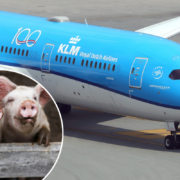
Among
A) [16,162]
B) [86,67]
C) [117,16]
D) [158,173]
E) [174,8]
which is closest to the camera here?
[16,162]

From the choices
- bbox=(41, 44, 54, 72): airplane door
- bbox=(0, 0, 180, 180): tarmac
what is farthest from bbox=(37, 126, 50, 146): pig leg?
bbox=(41, 44, 54, 72): airplane door

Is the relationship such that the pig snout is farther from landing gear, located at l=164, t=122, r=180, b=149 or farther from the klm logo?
the klm logo

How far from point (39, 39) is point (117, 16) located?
3951 cm

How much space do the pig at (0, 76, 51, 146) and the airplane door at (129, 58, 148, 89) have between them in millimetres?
12106

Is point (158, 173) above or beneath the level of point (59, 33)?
beneath

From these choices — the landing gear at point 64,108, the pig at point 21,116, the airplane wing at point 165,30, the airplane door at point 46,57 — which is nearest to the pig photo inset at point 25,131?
the pig at point 21,116

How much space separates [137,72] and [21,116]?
12.4m

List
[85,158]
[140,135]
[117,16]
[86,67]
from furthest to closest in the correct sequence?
[117,16], [140,135], [86,67], [85,158]

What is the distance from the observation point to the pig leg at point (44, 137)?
4.05 m

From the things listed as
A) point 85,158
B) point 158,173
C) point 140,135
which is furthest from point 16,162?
point 140,135

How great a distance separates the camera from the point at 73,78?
17781mm

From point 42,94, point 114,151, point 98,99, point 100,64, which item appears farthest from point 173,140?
point 42,94

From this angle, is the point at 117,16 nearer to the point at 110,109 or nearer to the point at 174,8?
the point at 174,8

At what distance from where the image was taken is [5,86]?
13.5 ft
